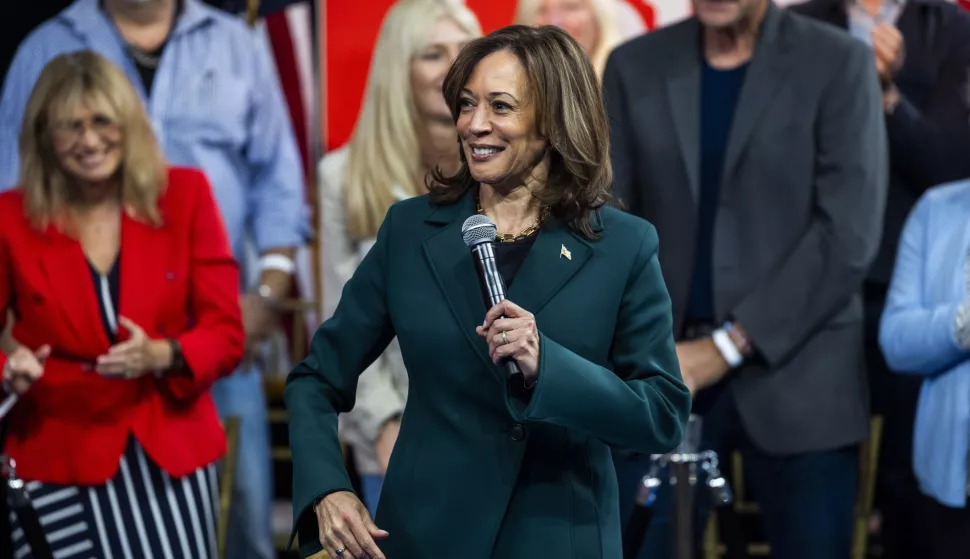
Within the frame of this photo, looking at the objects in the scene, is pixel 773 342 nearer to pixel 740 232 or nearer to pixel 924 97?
pixel 740 232

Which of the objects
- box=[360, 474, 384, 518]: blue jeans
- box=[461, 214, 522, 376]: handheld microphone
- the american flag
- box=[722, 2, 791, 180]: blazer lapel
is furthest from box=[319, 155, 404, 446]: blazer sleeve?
box=[461, 214, 522, 376]: handheld microphone

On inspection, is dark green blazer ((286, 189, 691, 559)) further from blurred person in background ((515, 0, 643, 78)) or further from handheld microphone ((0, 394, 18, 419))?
blurred person in background ((515, 0, 643, 78))

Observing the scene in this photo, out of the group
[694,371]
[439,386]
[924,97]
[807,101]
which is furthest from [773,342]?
[439,386]

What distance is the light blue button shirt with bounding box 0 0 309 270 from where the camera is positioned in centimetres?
452

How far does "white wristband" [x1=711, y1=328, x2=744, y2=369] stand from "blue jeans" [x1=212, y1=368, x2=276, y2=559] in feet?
5.46

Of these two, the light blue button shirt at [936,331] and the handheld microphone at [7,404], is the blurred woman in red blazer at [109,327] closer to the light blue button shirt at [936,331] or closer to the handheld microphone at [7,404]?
the handheld microphone at [7,404]

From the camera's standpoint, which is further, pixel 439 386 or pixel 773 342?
pixel 773 342

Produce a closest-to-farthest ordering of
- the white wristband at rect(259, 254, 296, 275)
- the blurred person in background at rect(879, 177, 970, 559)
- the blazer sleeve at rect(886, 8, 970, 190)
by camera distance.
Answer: the blurred person in background at rect(879, 177, 970, 559) → the blazer sleeve at rect(886, 8, 970, 190) → the white wristband at rect(259, 254, 296, 275)

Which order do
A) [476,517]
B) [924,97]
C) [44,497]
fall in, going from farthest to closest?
[924,97] → [44,497] → [476,517]

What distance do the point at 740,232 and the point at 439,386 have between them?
5.06 feet

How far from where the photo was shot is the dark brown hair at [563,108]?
232 cm

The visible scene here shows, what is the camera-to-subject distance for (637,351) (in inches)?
90.7

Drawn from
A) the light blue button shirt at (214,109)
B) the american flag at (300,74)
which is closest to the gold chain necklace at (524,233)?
the light blue button shirt at (214,109)

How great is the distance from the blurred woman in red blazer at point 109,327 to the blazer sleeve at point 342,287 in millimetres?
361
